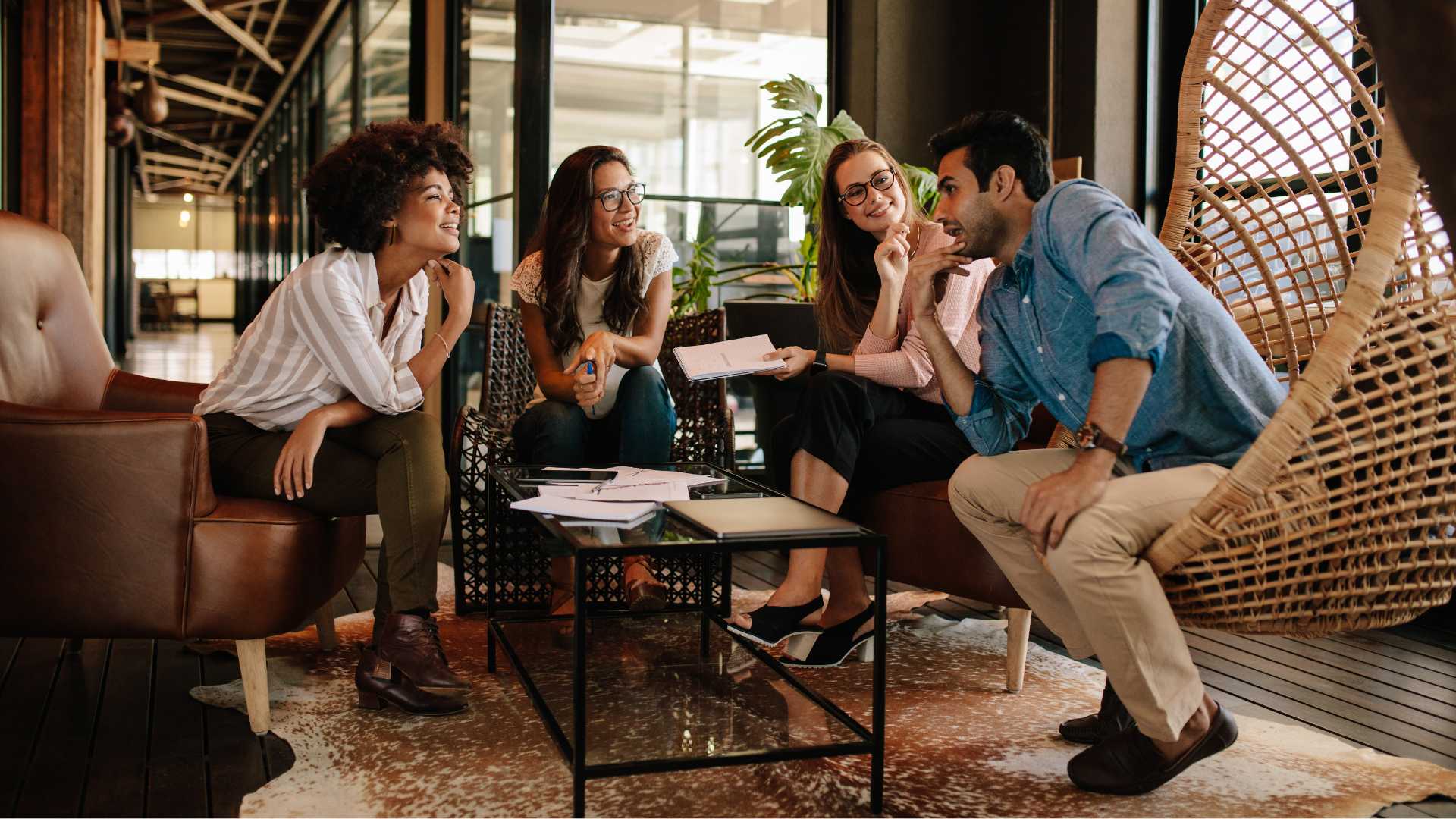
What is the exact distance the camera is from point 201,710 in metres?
2.17

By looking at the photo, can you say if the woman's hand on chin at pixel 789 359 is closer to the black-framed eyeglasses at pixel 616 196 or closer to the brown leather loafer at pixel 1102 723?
the black-framed eyeglasses at pixel 616 196

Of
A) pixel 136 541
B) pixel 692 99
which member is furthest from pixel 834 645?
pixel 692 99

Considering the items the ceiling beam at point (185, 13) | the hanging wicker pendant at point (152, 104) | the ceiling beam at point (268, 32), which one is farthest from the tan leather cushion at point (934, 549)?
the ceiling beam at point (268, 32)

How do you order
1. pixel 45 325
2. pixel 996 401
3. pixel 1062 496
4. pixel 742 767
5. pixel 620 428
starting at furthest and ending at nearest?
pixel 620 428 → pixel 45 325 → pixel 996 401 → pixel 742 767 → pixel 1062 496

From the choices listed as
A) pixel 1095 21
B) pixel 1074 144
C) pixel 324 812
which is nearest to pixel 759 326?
pixel 1074 144

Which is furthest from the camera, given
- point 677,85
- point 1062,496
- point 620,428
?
point 677,85

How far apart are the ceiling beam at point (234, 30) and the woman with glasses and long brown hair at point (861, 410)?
25.9 feet

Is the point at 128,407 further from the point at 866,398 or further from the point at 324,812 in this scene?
the point at 866,398

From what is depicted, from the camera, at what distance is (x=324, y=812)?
1696 millimetres

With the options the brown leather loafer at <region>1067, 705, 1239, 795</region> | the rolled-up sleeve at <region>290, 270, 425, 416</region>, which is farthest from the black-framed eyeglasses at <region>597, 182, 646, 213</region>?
the brown leather loafer at <region>1067, 705, 1239, 795</region>

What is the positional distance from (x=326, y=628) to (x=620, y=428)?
80 cm

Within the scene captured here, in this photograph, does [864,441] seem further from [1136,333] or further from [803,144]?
[803,144]

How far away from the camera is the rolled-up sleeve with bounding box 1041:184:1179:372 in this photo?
1.60 metres

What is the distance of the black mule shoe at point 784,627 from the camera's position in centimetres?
245
